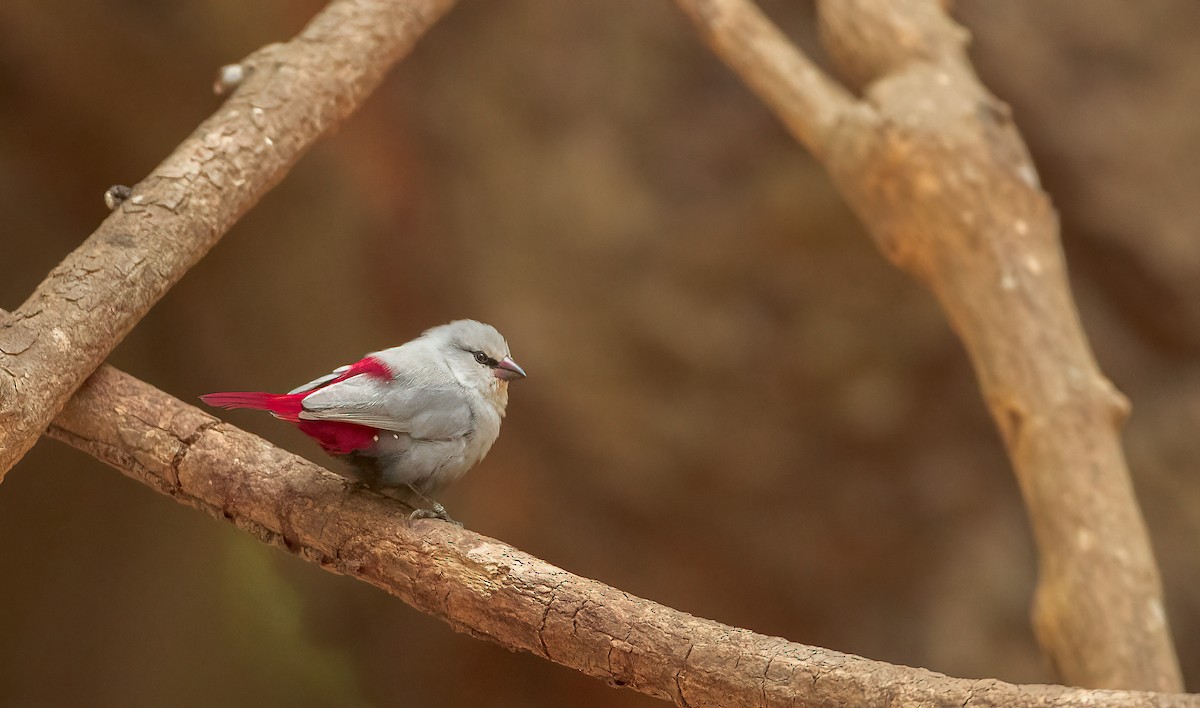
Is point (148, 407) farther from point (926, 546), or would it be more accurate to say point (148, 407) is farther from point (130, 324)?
point (926, 546)

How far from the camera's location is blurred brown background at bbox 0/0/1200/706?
3.80 meters

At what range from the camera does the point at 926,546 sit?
4012 millimetres

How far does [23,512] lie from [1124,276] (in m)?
4.26

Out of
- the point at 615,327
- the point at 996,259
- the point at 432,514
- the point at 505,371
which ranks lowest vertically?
the point at 996,259

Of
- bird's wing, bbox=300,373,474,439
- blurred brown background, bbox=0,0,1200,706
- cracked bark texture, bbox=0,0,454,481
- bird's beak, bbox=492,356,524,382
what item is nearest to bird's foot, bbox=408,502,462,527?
bird's wing, bbox=300,373,474,439

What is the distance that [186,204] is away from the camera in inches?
80.6

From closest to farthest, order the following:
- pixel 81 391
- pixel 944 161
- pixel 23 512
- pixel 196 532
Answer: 1. pixel 81 391
2. pixel 944 161
3. pixel 23 512
4. pixel 196 532

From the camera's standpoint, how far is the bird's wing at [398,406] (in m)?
1.58

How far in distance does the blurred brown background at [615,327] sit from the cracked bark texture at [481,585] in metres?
2.28

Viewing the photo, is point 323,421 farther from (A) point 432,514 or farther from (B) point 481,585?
(B) point 481,585

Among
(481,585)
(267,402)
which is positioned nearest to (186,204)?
(267,402)

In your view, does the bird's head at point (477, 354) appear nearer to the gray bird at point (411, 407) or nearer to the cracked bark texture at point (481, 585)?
the gray bird at point (411, 407)

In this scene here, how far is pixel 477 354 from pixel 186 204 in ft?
2.42

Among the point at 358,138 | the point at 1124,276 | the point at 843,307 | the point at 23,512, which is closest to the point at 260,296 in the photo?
the point at 358,138
